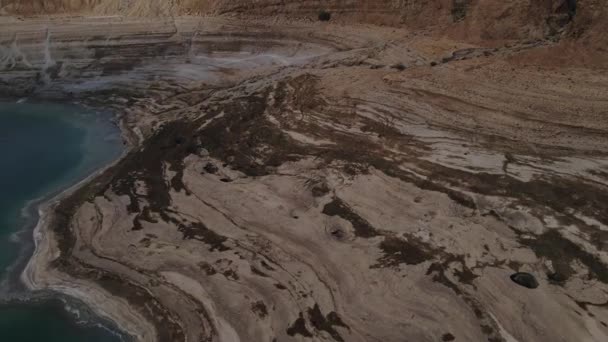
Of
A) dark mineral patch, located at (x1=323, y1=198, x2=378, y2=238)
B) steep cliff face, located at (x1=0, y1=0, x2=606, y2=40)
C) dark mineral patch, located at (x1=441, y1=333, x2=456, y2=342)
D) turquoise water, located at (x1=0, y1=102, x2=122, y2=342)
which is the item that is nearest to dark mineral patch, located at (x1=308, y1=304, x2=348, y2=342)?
dark mineral patch, located at (x1=441, y1=333, x2=456, y2=342)

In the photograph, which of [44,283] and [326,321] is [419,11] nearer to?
[326,321]

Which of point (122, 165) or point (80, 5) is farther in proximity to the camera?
point (80, 5)

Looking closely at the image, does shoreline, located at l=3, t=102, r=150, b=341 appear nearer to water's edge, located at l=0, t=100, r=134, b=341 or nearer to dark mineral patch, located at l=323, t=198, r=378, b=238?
water's edge, located at l=0, t=100, r=134, b=341

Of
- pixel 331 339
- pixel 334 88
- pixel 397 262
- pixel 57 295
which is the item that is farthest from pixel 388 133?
pixel 57 295

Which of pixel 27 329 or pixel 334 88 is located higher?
pixel 334 88

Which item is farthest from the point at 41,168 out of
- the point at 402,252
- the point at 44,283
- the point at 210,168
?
the point at 402,252

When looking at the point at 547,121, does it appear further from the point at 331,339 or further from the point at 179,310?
the point at 179,310
